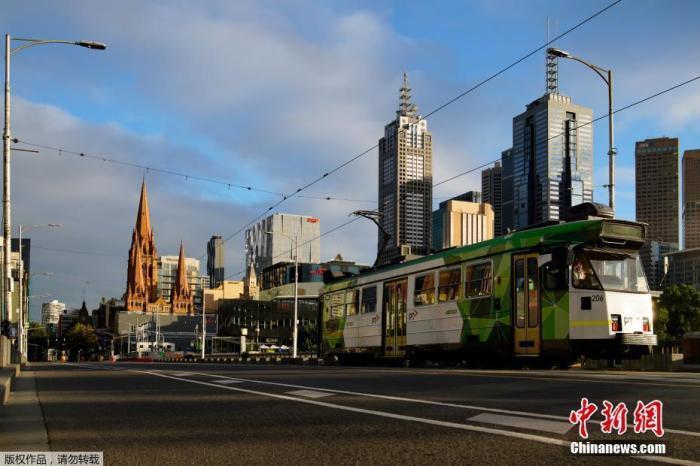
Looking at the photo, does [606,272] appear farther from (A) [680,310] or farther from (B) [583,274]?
(A) [680,310]

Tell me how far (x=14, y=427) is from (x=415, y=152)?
5645 inches

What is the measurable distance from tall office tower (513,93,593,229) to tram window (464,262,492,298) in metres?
50.0

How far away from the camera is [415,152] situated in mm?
148500

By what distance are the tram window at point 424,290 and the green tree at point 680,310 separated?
200ft

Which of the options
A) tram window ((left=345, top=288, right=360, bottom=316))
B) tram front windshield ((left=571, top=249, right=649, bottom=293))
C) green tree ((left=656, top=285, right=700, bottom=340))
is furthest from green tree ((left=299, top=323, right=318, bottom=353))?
tram front windshield ((left=571, top=249, right=649, bottom=293))

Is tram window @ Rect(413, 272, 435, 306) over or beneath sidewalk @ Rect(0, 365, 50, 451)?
over

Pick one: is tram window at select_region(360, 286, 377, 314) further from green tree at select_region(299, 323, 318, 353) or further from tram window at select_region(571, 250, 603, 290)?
green tree at select_region(299, 323, 318, 353)

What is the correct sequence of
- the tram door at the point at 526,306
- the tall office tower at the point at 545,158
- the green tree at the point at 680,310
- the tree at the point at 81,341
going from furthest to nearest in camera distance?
the tree at the point at 81,341 → the green tree at the point at 680,310 → the tall office tower at the point at 545,158 → the tram door at the point at 526,306

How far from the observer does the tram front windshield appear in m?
17.3

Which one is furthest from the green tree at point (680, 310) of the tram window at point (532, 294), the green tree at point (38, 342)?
the green tree at point (38, 342)

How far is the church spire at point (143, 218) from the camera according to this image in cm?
17675

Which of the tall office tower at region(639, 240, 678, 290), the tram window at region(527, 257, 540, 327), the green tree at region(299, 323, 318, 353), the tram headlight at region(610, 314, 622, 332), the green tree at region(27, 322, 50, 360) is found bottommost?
the green tree at region(27, 322, 50, 360)

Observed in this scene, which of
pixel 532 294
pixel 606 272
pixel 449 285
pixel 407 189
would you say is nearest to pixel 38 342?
pixel 407 189

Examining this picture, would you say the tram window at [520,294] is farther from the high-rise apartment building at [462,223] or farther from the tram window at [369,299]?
the high-rise apartment building at [462,223]
